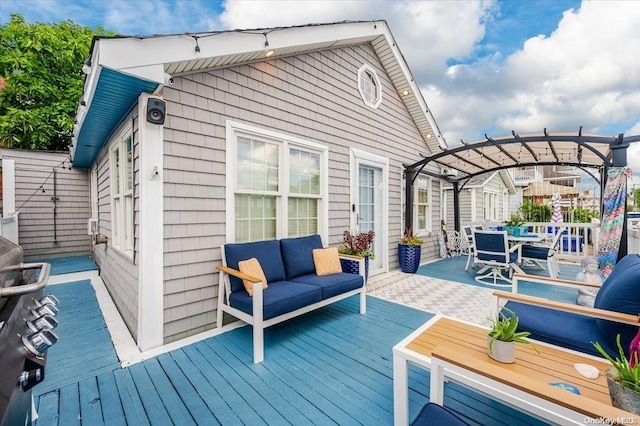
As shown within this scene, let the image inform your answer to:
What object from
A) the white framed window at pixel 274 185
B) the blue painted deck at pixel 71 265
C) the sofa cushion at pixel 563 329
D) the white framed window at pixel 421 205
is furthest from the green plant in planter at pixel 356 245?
the blue painted deck at pixel 71 265

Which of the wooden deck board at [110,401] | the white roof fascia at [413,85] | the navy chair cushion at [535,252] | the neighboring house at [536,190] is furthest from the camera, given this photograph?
the neighboring house at [536,190]

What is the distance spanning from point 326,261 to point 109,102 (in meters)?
3.23

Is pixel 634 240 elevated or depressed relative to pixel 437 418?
elevated

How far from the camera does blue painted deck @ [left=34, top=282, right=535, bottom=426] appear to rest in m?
1.82

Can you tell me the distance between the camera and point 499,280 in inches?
218

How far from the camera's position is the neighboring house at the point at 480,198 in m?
11.0

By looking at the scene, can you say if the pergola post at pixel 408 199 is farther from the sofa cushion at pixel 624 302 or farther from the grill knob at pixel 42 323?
the grill knob at pixel 42 323

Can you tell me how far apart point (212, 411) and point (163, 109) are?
2.68 meters

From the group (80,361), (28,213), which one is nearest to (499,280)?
(80,361)

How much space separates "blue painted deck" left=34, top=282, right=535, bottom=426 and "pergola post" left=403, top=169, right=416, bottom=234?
365 centimetres

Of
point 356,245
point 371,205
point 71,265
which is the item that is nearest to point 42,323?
point 356,245

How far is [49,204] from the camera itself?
267 inches

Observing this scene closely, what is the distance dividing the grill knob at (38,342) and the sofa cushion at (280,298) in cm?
166

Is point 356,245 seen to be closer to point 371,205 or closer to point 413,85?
point 371,205
